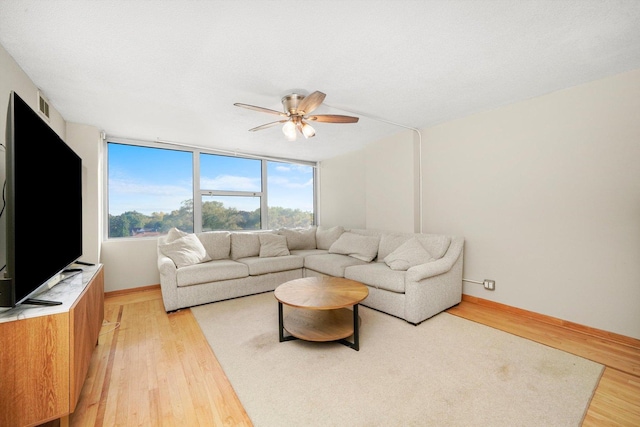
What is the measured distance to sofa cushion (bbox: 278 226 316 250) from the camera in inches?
186

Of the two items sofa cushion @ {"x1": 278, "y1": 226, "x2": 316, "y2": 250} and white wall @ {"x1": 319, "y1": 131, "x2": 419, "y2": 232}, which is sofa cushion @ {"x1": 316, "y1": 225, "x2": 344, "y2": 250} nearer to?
sofa cushion @ {"x1": 278, "y1": 226, "x2": 316, "y2": 250}

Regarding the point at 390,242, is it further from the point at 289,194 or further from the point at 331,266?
the point at 289,194

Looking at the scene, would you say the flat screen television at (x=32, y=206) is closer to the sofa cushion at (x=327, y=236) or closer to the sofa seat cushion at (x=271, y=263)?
the sofa seat cushion at (x=271, y=263)

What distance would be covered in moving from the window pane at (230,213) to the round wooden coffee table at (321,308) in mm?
2623

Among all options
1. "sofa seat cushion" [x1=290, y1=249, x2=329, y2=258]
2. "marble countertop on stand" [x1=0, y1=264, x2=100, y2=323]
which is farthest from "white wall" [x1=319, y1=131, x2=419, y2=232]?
"marble countertop on stand" [x1=0, y1=264, x2=100, y2=323]

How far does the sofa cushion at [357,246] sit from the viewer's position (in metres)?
3.82

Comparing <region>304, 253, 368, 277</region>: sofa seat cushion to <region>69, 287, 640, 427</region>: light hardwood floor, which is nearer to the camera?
<region>69, 287, 640, 427</region>: light hardwood floor

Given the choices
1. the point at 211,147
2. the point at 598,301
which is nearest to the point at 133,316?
the point at 211,147

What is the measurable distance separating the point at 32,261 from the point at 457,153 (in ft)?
13.1

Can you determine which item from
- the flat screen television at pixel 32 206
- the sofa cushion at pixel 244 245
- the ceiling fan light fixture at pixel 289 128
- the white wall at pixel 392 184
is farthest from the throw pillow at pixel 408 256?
the flat screen television at pixel 32 206

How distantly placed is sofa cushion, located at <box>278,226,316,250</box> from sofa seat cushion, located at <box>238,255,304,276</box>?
574mm

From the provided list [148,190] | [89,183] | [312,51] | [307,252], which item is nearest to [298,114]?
[312,51]

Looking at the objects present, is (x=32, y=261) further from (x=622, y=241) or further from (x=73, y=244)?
(x=622, y=241)

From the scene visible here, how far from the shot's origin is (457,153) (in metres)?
3.46
